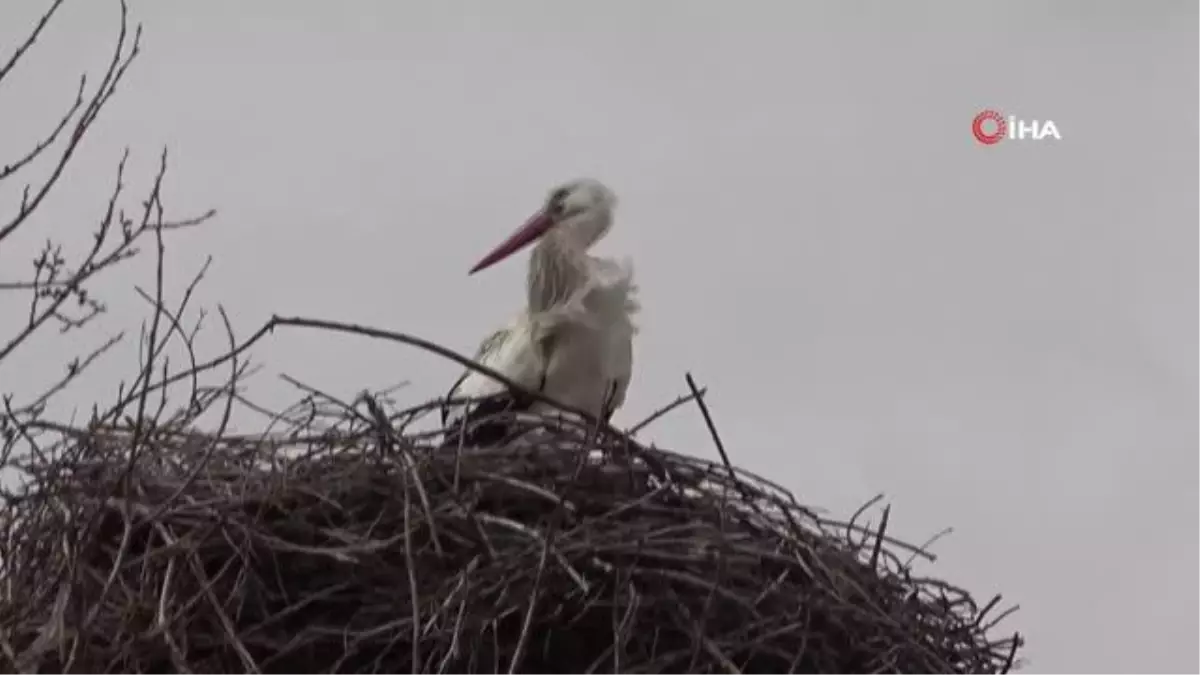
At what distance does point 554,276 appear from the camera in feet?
8.55

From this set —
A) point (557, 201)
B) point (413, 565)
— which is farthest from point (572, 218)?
point (413, 565)

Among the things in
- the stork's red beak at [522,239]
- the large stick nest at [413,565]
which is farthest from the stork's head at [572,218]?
the large stick nest at [413,565]

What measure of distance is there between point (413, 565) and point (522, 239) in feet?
4.16

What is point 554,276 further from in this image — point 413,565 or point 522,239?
point 413,565

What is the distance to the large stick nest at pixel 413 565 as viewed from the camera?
1643 millimetres

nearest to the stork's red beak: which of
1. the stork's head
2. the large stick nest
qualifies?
the stork's head

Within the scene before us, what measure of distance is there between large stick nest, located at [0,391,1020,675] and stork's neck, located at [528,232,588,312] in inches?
27.6

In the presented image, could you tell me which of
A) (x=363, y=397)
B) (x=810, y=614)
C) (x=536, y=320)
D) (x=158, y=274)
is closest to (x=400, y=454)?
(x=363, y=397)

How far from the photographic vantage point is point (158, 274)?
1.62 meters

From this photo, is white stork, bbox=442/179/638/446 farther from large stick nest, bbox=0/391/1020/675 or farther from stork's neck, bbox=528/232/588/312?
large stick nest, bbox=0/391/1020/675

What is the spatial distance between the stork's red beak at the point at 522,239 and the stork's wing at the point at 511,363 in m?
0.24

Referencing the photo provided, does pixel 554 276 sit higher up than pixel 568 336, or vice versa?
pixel 554 276

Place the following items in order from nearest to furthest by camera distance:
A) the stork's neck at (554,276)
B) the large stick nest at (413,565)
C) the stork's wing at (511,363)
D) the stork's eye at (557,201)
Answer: the large stick nest at (413,565), the stork's wing at (511,363), the stork's neck at (554,276), the stork's eye at (557,201)

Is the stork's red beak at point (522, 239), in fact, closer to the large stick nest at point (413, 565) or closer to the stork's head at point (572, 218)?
the stork's head at point (572, 218)
